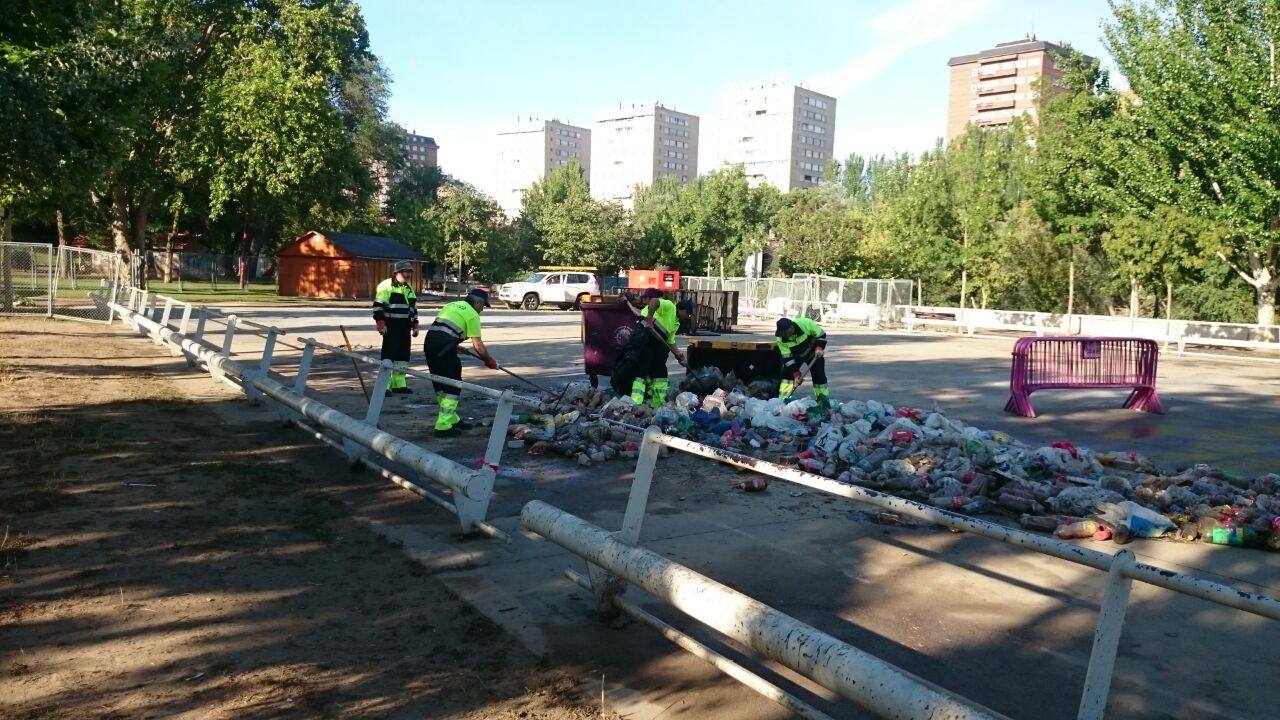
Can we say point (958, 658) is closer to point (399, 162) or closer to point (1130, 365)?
point (1130, 365)

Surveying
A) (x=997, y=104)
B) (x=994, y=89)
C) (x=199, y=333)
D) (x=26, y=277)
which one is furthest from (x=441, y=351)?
(x=994, y=89)

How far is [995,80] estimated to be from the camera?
119500 mm

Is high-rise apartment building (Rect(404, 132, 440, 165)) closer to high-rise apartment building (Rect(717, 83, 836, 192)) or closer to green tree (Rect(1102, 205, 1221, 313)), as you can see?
high-rise apartment building (Rect(717, 83, 836, 192))

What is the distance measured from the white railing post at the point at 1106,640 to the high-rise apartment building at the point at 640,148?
473 ft

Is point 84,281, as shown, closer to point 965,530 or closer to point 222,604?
point 222,604

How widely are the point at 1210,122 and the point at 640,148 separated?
123 meters

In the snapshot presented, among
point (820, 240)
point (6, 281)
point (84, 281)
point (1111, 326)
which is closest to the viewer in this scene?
point (6, 281)

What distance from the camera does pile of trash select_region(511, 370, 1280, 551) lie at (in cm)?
638

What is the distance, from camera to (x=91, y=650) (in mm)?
3906

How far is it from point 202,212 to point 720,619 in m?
50.9

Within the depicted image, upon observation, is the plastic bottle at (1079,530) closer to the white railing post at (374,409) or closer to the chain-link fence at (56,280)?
the white railing post at (374,409)

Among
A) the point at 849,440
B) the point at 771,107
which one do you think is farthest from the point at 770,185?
the point at 771,107

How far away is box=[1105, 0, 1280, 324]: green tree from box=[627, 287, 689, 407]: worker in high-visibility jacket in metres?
25.8

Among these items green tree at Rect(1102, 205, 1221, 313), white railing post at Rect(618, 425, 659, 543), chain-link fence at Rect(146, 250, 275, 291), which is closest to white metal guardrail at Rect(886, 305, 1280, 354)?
green tree at Rect(1102, 205, 1221, 313)
